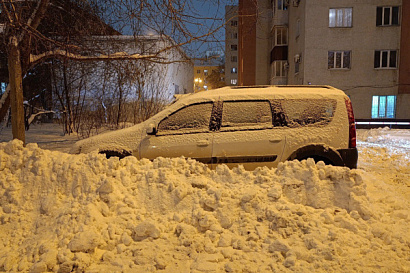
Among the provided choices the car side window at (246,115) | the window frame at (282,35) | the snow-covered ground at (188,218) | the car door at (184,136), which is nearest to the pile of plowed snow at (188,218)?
the snow-covered ground at (188,218)

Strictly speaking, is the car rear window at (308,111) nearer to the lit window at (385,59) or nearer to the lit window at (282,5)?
the lit window at (385,59)

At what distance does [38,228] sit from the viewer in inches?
145

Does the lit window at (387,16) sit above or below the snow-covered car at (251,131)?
above

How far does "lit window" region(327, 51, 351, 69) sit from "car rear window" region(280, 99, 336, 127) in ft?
56.8

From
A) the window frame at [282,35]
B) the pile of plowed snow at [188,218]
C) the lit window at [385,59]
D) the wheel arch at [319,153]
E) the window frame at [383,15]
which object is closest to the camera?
the pile of plowed snow at [188,218]

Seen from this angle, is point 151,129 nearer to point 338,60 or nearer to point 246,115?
point 246,115

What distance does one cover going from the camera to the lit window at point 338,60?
20.8 metres

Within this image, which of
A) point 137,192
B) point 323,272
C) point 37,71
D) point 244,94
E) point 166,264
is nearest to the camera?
point 323,272

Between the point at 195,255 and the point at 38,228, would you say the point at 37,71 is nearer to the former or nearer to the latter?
the point at 38,228

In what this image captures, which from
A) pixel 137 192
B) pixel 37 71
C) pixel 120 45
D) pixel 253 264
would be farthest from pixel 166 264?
pixel 37 71

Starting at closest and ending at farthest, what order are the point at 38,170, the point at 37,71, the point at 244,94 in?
the point at 38,170 < the point at 244,94 < the point at 37,71

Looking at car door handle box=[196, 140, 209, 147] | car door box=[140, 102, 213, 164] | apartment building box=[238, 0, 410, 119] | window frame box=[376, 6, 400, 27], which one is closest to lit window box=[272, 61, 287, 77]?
apartment building box=[238, 0, 410, 119]

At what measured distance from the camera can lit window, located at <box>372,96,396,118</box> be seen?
20.7 metres

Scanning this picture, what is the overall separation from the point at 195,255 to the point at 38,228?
1.89 metres
